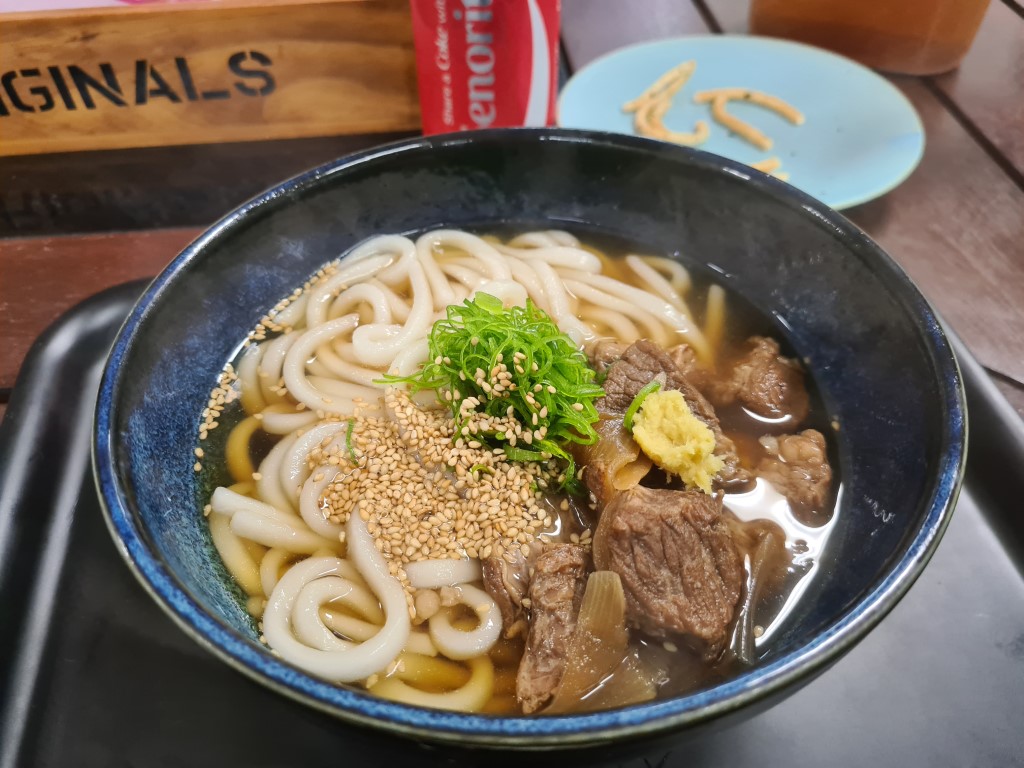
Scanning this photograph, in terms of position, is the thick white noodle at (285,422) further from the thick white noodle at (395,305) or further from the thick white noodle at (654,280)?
the thick white noodle at (654,280)

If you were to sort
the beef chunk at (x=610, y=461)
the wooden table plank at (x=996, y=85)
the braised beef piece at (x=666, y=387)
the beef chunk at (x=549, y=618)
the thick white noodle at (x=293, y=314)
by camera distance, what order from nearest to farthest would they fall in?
the beef chunk at (x=549, y=618)
the beef chunk at (x=610, y=461)
the braised beef piece at (x=666, y=387)
the thick white noodle at (x=293, y=314)
the wooden table plank at (x=996, y=85)

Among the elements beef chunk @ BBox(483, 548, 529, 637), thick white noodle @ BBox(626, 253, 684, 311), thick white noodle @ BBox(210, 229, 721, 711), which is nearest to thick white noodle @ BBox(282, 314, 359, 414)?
thick white noodle @ BBox(210, 229, 721, 711)

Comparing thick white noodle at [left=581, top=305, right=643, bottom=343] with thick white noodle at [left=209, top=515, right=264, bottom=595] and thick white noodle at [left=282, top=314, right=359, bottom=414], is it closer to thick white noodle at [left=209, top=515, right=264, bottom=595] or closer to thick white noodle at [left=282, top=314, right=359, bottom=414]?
thick white noodle at [left=282, top=314, right=359, bottom=414]

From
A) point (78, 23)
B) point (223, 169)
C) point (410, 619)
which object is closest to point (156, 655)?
point (410, 619)

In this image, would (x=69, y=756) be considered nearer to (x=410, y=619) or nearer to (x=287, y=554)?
(x=287, y=554)

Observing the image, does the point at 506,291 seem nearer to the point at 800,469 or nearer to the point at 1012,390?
the point at 800,469

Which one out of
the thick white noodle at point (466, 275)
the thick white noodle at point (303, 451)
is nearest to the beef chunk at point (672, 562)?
the thick white noodle at point (303, 451)
